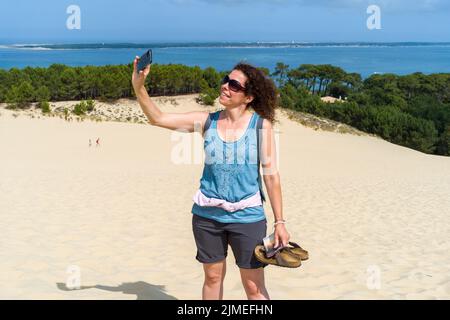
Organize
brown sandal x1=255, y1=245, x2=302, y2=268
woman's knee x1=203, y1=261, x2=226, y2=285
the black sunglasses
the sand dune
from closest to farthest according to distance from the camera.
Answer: brown sandal x1=255, y1=245, x2=302, y2=268 < the black sunglasses < woman's knee x1=203, y1=261, x2=226, y2=285 < the sand dune

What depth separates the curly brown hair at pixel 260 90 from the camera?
292 centimetres

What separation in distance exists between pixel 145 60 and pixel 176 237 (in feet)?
14.7

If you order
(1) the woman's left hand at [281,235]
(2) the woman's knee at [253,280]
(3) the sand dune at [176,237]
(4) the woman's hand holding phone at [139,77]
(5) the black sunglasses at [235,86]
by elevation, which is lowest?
(3) the sand dune at [176,237]

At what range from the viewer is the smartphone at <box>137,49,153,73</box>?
2.82 m

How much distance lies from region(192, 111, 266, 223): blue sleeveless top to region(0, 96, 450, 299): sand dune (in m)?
1.82

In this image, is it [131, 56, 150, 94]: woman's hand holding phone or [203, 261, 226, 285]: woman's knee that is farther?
[203, 261, 226, 285]: woman's knee

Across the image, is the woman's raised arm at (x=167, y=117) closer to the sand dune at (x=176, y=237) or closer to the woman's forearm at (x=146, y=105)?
the woman's forearm at (x=146, y=105)

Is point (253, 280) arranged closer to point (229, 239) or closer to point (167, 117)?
point (229, 239)

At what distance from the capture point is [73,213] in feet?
27.3

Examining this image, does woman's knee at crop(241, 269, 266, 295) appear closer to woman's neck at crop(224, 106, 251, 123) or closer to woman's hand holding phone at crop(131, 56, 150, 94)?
woman's neck at crop(224, 106, 251, 123)

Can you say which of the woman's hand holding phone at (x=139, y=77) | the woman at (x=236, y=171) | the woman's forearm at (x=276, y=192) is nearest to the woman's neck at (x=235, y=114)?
the woman at (x=236, y=171)

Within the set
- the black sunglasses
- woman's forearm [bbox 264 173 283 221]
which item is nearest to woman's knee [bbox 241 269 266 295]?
woman's forearm [bbox 264 173 283 221]

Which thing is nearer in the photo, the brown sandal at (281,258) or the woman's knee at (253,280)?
the brown sandal at (281,258)
